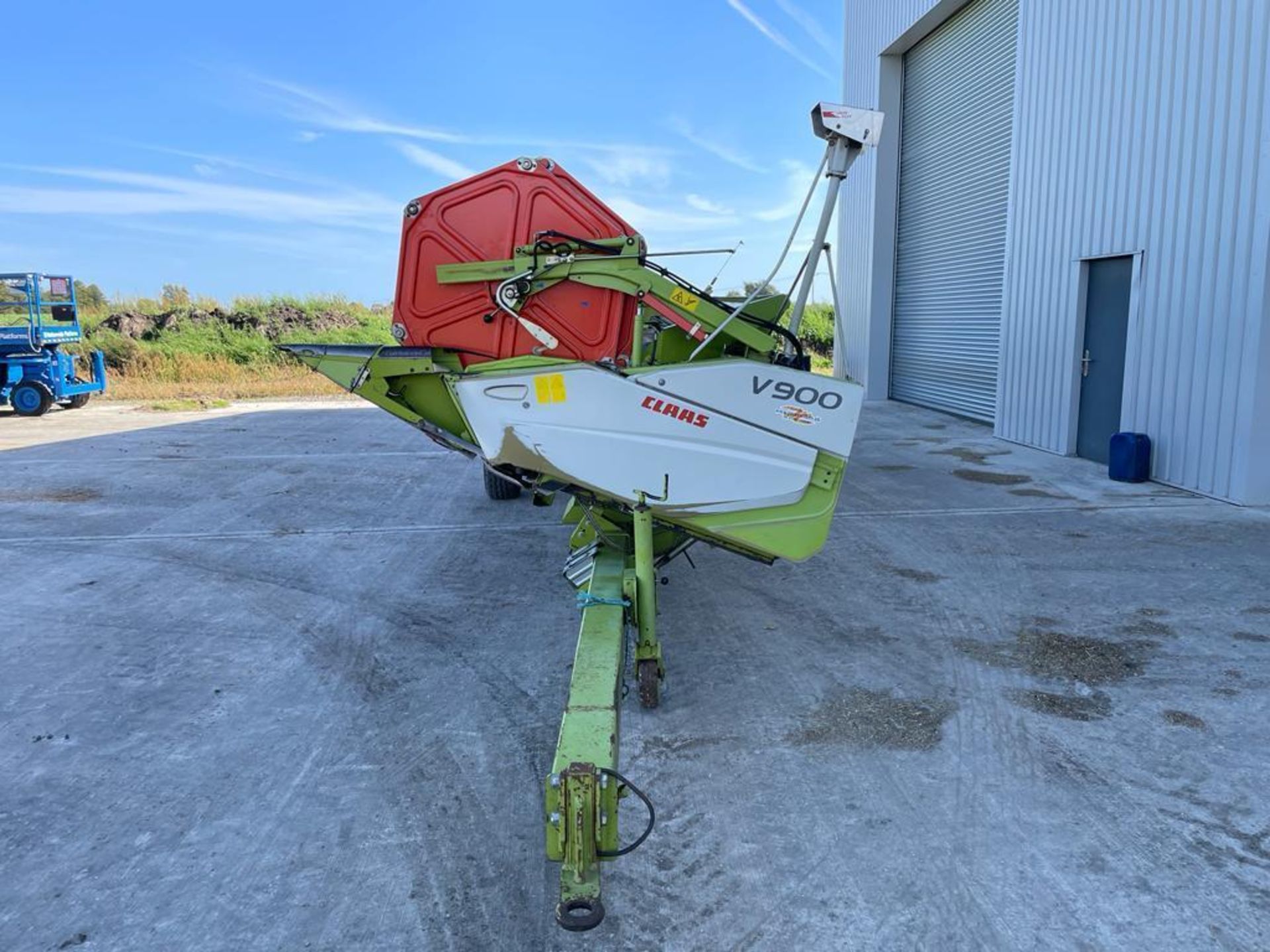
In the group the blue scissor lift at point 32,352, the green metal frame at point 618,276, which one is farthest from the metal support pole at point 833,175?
the blue scissor lift at point 32,352

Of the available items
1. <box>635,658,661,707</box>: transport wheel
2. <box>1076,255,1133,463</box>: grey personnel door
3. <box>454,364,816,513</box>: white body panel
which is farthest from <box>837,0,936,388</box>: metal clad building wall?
<box>635,658,661,707</box>: transport wheel

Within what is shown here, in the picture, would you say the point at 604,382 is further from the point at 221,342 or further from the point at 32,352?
the point at 221,342

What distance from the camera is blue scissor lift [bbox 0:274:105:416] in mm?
16266

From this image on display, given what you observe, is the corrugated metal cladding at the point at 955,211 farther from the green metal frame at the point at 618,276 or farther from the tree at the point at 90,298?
the tree at the point at 90,298

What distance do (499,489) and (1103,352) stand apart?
7.08 metres

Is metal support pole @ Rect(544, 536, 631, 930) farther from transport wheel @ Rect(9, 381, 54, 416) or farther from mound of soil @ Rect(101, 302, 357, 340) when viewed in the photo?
mound of soil @ Rect(101, 302, 357, 340)

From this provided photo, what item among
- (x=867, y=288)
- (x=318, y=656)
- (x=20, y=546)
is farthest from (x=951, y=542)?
(x=867, y=288)

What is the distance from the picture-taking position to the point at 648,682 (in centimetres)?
389

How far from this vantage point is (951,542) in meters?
6.74

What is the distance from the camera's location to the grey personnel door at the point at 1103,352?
9.70m

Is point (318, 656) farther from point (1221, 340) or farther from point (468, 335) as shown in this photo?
point (1221, 340)

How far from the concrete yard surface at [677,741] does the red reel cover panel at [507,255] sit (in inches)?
65.0

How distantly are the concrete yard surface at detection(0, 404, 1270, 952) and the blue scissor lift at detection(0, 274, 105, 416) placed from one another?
36.7 feet

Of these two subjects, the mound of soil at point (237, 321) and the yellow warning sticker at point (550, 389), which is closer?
the yellow warning sticker at point (550, 389)
